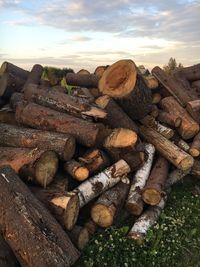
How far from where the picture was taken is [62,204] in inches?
241

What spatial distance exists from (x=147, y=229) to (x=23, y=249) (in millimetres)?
2558

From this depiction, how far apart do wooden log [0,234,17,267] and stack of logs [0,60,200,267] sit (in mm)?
15

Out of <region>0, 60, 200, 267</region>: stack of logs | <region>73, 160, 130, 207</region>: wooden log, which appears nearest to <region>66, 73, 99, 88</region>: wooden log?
<region>0, 60, 200, 267</region>: stack of logs

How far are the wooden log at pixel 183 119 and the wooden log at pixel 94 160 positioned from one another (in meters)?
2.67

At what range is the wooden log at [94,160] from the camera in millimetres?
7371

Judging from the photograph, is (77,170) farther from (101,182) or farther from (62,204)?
(62,204)

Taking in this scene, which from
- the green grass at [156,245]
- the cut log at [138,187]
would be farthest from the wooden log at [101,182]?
the green grass at [156,245]

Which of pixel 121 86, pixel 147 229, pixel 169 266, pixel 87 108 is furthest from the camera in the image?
pixel 121 86

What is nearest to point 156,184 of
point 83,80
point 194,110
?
point 194,110

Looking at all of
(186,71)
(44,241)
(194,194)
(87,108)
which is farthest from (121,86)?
(44,241)

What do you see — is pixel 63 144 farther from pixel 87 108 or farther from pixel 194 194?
pixel 194 194

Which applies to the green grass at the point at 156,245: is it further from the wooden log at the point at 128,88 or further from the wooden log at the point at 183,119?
the wooden log at the point at 128,88

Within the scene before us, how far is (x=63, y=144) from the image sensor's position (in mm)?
7055

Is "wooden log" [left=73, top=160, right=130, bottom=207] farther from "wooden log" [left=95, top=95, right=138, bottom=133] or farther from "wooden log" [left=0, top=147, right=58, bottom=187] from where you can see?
"wooden log" [left=95, top=95, right=138, bottom=133]
